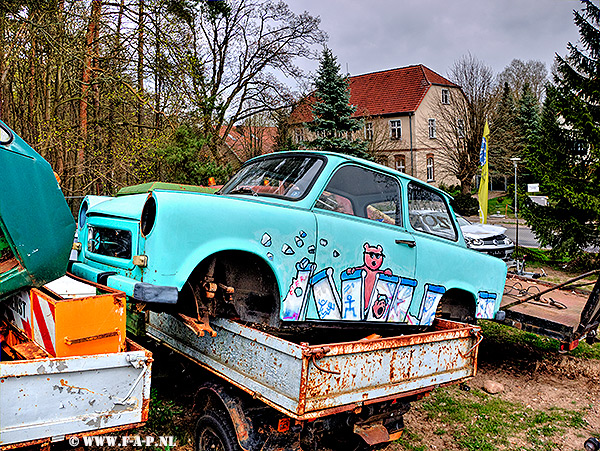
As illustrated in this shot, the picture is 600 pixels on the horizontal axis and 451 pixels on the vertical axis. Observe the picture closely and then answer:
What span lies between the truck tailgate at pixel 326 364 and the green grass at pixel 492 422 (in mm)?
978

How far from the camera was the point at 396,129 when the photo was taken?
36.0 meters

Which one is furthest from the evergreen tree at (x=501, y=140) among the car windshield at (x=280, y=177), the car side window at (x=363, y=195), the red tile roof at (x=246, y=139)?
the car windshield at (x=280, y=177)

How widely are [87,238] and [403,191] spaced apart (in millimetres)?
2928

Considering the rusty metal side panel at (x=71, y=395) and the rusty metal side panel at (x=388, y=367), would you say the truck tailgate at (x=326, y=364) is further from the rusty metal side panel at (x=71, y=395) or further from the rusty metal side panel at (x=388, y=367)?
the rusty metal side panel at (x=71, y=395)

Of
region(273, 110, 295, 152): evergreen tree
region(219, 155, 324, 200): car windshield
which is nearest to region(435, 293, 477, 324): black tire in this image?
region(219, 155, 324, 200): car windshield

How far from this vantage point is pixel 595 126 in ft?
44.9

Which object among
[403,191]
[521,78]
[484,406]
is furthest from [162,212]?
[521,78]

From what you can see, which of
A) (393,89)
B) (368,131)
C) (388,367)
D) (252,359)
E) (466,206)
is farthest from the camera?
(393,89)

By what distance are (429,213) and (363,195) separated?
46.3 inches

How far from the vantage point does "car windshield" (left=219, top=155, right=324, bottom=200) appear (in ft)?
13.1

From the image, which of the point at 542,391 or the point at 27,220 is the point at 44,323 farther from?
the point at 542,391

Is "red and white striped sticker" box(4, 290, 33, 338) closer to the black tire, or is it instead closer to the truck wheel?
the truck wheel

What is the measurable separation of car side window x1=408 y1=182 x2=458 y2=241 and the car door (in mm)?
232

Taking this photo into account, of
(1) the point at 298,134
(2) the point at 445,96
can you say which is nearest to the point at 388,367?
(1) the point at 298,134
